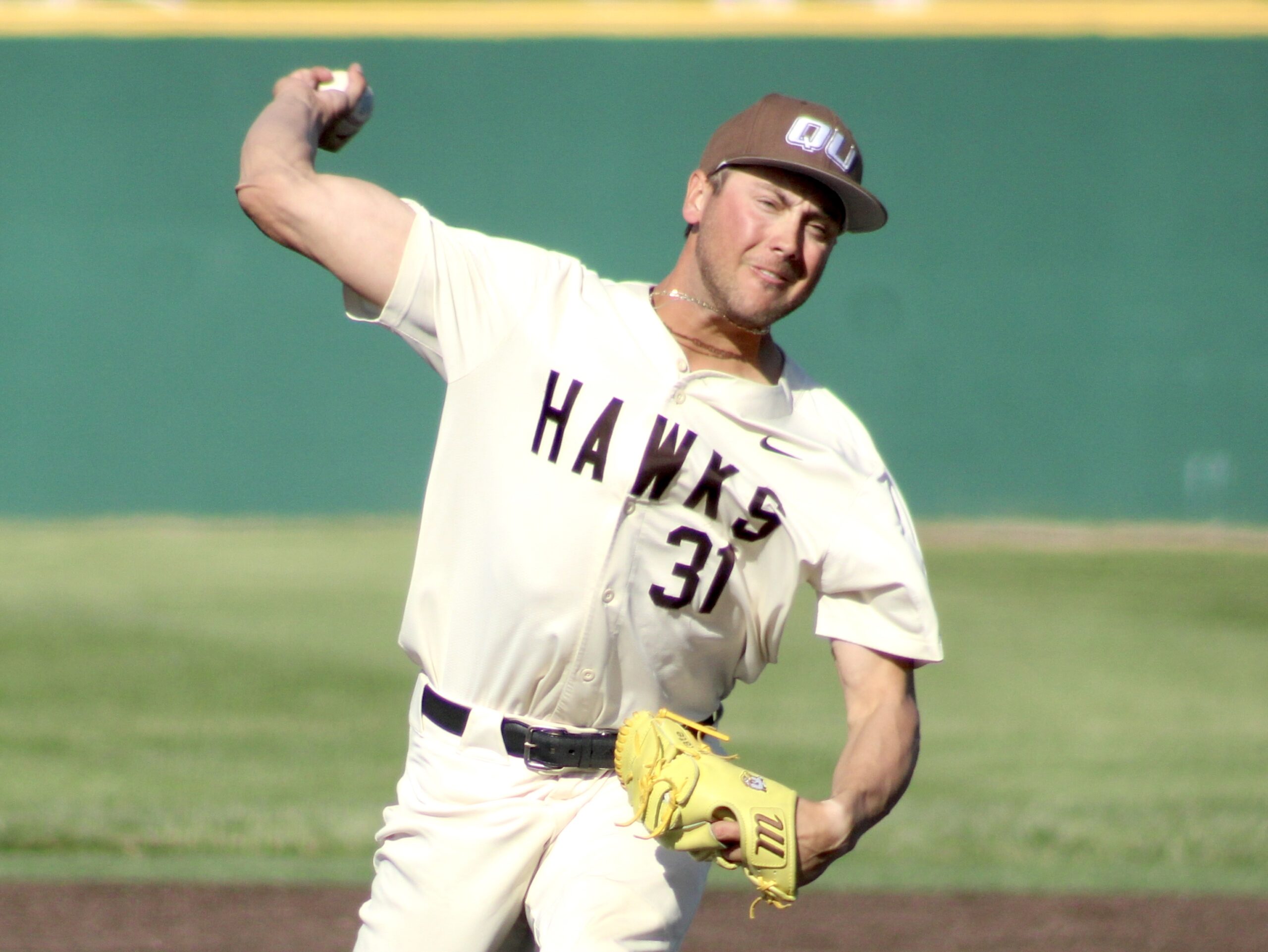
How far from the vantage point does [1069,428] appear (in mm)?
13781

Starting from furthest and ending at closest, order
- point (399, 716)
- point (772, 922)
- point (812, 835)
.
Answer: point (399, 716) → point (772, 922) → point (812, 835)

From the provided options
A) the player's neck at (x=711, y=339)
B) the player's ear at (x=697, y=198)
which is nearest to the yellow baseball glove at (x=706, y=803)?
the player's neck at (x=711, y=339)

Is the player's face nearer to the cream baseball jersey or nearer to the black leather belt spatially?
the cream baseball jersey

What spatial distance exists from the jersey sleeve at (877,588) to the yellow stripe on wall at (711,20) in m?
11.5

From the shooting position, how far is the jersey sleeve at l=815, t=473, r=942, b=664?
114 inches

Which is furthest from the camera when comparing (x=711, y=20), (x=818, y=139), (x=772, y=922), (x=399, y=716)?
(x=711, y=20)

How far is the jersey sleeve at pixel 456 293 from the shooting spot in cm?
293

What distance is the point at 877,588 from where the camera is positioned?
115 inches

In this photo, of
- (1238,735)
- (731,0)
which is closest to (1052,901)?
(1238,735)

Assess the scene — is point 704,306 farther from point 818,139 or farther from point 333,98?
point 333,98

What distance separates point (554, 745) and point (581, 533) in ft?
1.24

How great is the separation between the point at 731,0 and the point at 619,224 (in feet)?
7.75

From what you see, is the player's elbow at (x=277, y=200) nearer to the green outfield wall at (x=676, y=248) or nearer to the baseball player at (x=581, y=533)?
the baseball player at (x=581, y=533)

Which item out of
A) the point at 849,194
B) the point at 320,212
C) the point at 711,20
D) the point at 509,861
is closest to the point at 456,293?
the point at 320,212
